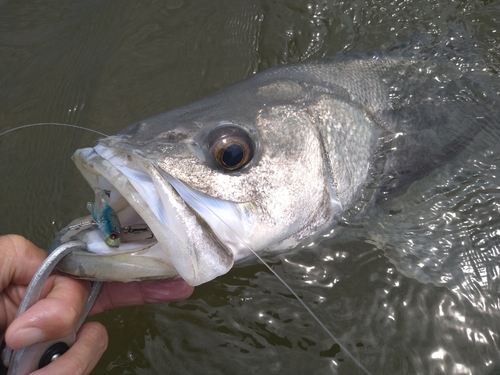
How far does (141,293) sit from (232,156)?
0.72 meters

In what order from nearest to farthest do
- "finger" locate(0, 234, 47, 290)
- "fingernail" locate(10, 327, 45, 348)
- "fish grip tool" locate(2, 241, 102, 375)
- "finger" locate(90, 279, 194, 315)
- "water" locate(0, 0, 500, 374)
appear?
"fingernail" locate(10, 327, 45, 348)
"fish grip tool" locate(2, 241, 102, 375)
"finger" locate(0, 234, 47, 290)
"finger" locate(90, 279, 194, 315)
"water" locate(0, 0, 500, 374)

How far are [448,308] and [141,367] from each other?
1501 mm

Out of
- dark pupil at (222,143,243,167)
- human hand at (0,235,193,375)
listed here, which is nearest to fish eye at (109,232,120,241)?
human hand at (0,235,193,375)

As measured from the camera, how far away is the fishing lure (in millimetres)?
1675

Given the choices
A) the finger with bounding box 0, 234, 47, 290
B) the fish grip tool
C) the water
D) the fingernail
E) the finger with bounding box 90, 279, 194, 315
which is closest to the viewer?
the fingernail

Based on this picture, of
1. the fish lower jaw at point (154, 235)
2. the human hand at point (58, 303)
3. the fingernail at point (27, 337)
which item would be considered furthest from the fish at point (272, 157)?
the fingernail at point (27, 337)

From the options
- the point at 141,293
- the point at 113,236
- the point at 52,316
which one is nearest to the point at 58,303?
the point at 52,316

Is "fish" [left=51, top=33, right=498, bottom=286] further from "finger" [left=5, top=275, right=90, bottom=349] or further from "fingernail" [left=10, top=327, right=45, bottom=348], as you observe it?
"fingernail" [left=10, top=327, right=45, bottom=348]

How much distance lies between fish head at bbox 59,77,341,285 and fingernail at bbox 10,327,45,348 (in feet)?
0.74

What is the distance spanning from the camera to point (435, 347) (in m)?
2.21

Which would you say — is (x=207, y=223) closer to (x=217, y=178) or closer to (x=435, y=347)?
(x=217, y=178)

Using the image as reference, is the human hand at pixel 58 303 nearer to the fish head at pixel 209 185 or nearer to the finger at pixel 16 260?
the finger at pixel 16 260

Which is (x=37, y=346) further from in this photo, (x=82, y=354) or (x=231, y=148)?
(x=231, y=148)

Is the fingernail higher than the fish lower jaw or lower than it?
lower
